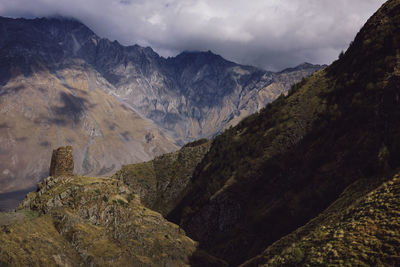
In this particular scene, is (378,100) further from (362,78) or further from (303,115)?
(303,115)

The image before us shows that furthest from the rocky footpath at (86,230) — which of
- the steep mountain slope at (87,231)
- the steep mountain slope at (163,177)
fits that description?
the steep mountain slope at (163,177)

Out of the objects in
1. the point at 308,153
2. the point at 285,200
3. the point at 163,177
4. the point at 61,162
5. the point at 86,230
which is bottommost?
the point at 163,177

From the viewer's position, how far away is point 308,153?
48219 mm

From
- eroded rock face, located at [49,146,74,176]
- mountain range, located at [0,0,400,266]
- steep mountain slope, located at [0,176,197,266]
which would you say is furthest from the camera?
eroded rock face, located at [49,146,74,176]

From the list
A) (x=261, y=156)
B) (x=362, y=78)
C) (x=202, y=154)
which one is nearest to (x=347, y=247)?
(x=362, y=78)

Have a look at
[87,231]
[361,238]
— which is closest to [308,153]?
[361,238]

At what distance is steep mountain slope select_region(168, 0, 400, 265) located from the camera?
3412 cm

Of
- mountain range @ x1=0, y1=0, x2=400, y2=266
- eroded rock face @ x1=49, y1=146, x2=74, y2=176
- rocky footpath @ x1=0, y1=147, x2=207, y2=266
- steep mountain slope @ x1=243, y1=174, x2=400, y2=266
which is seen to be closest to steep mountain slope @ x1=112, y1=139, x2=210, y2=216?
mountain range @ x1=0, y1=0, x2=400, y2=266

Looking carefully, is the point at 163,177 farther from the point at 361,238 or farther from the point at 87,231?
the point at 361,238

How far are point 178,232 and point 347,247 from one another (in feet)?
163

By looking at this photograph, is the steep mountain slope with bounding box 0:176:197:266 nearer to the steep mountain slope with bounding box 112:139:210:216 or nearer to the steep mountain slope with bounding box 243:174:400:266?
the steep mountain slope with bounding box 243:174:400:266

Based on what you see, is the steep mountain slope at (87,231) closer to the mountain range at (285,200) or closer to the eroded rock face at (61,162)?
the mountain range at (285,200)

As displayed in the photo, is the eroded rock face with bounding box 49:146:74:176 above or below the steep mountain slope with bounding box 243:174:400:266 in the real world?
below

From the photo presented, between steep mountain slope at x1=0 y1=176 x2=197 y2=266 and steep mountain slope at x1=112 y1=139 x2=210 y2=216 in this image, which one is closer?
steep mountain slope at x1=0 y1=176 x2=197 y2=266
